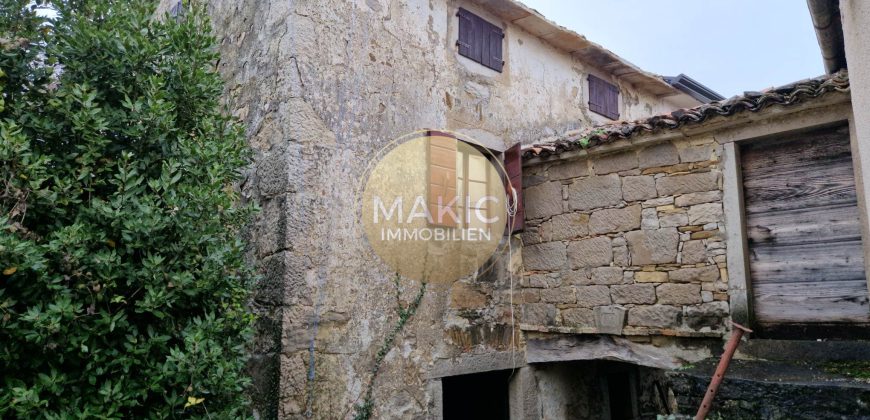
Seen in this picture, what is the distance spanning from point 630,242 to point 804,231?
134 centimetres

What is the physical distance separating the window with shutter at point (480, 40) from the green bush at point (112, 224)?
307 centimetres

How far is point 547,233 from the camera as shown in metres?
5.69

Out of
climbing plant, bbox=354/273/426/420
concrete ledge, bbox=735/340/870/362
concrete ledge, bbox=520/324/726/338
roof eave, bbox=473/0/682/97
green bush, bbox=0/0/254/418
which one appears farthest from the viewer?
roof eave, bbox=473/0/682/97

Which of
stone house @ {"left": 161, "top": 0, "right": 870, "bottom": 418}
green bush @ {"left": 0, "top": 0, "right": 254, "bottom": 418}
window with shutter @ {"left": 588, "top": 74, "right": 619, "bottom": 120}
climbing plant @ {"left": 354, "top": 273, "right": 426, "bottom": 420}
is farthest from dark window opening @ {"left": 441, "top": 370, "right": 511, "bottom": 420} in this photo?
window with shutter @ {"left": 588, "top": 74, "right": 619, "bottom": 120}

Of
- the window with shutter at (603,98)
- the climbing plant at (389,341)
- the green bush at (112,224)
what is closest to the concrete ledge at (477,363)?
the climbing plant at (389,341)

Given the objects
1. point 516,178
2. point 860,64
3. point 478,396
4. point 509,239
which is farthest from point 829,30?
point 478,396

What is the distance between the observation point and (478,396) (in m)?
6.35

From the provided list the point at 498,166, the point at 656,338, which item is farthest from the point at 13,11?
the point at 656,338

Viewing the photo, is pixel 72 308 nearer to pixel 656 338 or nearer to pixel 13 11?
pixel 13 11

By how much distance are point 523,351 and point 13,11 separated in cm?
497

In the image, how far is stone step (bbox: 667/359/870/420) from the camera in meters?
2.91

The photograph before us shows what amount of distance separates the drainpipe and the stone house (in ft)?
0.15

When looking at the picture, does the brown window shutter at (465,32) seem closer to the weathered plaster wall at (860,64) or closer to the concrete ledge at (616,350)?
the concrete ledge at (616,350)

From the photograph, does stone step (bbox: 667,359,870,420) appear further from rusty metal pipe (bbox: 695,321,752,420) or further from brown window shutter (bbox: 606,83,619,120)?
brown window shutter (bbox: 606,83,619,120)
